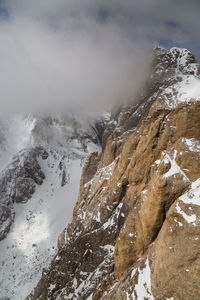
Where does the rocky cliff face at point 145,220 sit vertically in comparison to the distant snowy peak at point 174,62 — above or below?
below

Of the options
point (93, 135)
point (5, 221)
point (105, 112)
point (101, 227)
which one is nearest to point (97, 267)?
point (101, 227)

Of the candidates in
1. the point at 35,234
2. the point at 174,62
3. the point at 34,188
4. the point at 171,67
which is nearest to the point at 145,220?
the point at 171,67

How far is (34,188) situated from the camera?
5984cm

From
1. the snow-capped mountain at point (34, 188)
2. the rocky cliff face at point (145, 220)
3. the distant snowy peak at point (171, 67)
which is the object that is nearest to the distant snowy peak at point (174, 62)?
the distant snowy peak at point (171, 67)

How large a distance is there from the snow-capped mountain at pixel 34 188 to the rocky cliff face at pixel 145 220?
667 inches

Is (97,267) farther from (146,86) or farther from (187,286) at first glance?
(146,86)

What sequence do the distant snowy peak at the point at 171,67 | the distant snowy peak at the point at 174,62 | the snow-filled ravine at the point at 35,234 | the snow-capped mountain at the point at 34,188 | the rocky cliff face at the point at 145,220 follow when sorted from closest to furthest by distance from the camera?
the rocky cliff face at the point at 145,220, the distant snowy peak at the point at 171,67, the distant snowy peak at the point at 174,62, the snow-filled ravine at the point at 35,234, the snow-capped mountain at the point at 34,188

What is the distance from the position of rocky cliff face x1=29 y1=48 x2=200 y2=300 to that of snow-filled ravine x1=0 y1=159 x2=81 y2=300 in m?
13.9

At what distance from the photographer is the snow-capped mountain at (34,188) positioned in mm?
36375

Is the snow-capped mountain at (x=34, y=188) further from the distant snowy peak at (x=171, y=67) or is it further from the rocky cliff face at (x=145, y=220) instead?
the distant snowy peak at (x=171, y=67)

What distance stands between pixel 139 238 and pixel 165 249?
4.01 m

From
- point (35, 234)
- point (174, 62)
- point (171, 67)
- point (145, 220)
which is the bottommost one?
point (145, 220)

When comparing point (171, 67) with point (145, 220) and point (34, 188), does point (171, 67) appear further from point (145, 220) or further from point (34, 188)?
point (34, 188)

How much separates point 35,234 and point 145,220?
128ft
